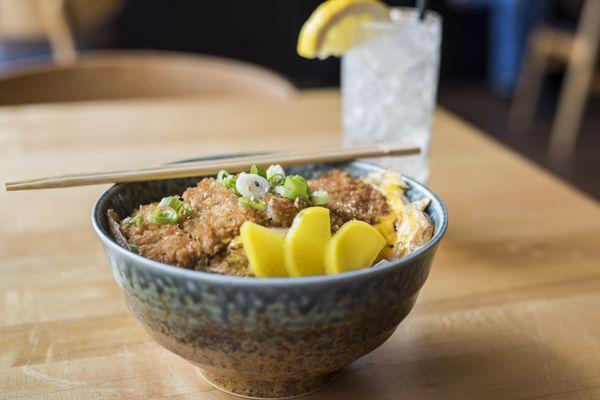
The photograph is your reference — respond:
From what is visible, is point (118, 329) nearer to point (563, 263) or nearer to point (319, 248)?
point (319, 248)

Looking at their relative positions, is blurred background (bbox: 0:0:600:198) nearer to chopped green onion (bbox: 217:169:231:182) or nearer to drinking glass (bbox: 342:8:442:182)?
drinking glass (bbox: 342:8:442:182)

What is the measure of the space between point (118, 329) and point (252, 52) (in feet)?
12.4

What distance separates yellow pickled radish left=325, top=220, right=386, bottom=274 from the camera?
539mm

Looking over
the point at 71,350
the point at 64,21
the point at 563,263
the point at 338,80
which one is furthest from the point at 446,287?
the point at 338,80

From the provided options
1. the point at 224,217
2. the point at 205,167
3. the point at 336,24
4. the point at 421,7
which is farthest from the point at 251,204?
the point at 421,7

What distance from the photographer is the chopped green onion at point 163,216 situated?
0.59 meters

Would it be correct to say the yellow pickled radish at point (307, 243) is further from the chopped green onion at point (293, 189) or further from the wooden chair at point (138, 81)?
the wooden chair at point (138, 81)

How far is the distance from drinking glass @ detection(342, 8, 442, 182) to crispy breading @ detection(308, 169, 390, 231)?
11.0 inches

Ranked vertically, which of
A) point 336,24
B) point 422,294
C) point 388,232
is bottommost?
point 422,294

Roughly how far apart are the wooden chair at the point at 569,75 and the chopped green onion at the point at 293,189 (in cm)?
300

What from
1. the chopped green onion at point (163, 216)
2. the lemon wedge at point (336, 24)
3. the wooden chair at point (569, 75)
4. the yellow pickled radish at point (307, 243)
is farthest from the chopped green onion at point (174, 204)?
the wooden chair at point (569, 75)

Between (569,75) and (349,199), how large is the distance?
11.4ft

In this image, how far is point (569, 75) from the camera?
3678 mm

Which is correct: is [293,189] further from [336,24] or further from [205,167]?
[336,24]
